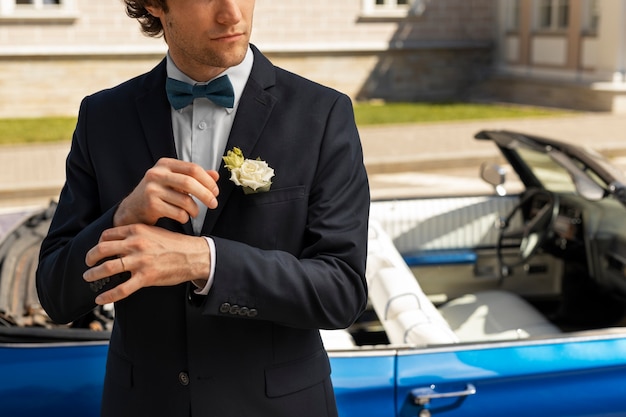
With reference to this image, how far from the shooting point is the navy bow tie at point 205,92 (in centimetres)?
176

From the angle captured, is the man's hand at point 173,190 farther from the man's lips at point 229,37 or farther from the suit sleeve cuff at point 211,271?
the man's lips at point 229,37

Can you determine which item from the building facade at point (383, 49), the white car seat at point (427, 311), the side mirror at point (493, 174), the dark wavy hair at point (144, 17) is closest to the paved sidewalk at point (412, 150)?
the building facade at point (383, 49)

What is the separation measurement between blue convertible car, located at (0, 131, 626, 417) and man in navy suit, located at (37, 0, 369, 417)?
981mm

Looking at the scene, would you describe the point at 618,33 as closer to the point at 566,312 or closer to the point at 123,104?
the point at 566,312

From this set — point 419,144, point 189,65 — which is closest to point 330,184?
point 189,65

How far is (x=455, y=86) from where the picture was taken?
2052 cm

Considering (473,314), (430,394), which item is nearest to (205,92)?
(430,394)

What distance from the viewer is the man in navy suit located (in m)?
1.61

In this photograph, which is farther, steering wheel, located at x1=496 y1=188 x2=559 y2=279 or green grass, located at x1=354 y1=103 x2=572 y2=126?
green grass, located at x1=354 y1=103 x2=572 y2=126

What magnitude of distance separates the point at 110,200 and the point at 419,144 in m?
11.3

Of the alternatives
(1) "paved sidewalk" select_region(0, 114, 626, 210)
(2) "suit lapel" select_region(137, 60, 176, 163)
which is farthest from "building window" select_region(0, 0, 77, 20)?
(2) "suit lapel" select_region(137, 60, 176, 163)

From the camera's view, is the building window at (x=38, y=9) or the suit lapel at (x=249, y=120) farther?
the building window at (x=38, y=9)

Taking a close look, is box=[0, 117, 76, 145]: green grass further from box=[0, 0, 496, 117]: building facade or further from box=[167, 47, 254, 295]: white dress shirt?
box=[167, 47, 254, 295]: white dress shirt

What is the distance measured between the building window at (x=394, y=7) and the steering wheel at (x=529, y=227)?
15.4 metres
